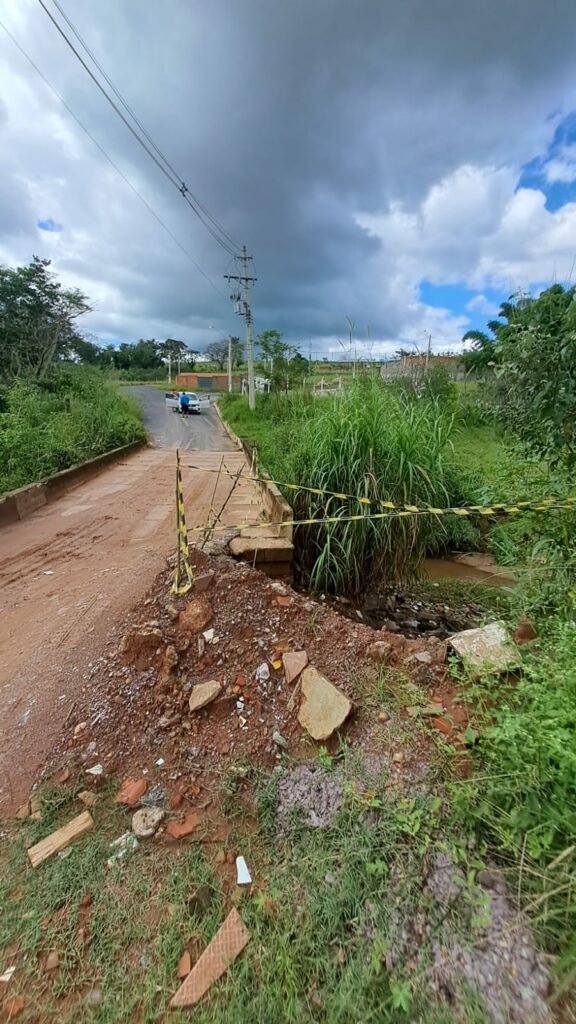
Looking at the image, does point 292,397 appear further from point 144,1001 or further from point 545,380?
point 144,1001

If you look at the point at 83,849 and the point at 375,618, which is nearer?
the point at 83,849

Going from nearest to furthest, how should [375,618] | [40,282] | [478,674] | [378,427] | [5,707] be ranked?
[478,674]
[5,707]
[378,427]
[375,618]
[40,282]

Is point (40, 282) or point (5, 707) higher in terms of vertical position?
point (40, 282)

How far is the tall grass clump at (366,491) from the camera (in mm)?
3123

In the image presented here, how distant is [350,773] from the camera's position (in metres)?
1.68

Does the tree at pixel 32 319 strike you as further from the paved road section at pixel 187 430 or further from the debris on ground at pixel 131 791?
the debris on ground at pixel 131 791

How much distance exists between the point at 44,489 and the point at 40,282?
48.8ft

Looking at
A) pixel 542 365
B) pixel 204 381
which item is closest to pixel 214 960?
pixel 542 365

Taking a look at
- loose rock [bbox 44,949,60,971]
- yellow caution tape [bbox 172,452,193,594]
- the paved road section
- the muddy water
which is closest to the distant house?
the paved road section

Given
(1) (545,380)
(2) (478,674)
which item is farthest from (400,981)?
(1) (545,380)

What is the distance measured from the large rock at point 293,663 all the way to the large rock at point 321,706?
0.05m

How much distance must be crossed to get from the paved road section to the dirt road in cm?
767

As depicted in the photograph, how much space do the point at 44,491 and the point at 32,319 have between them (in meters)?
13.5

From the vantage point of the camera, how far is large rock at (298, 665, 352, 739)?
187cm
